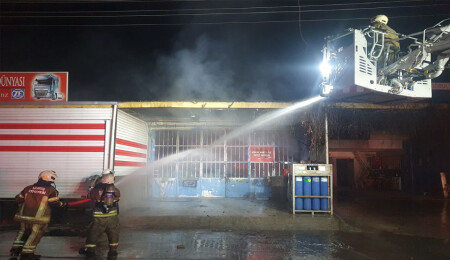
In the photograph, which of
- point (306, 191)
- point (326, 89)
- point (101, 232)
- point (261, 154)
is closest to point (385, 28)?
point (326, 89)

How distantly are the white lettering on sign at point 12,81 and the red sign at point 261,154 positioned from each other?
8.52m

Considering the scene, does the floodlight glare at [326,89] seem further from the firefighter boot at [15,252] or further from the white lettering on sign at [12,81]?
the white lettering on sign at [12,81]

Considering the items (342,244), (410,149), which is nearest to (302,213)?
(342,244)

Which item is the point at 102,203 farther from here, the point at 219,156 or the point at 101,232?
the point at 219,156

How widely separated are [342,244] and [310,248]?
0.86 meters

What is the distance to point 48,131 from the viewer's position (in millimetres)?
8727

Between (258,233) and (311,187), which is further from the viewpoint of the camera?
(311,187)

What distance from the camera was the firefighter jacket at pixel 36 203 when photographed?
17.0 feet

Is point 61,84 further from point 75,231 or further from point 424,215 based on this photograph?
point 424,215

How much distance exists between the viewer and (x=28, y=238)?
16.9 ft

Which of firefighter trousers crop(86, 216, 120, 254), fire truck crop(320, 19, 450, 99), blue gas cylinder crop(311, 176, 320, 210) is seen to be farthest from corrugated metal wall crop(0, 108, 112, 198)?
fire truck crop(320, 19, 450, 99)

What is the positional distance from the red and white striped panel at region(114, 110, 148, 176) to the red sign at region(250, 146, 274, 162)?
4.45 metres

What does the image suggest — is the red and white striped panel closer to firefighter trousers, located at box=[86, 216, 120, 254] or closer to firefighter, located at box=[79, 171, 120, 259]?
firefighter, located at box=[79, 171, 120, 259]

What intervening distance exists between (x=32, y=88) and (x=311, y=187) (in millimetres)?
9451
